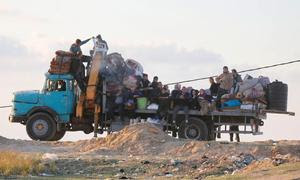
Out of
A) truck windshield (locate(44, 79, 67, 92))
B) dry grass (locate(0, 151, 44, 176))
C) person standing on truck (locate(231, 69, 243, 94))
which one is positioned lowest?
dry grass (locate(0, 151, 44, 176))

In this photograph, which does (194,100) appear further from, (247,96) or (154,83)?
(247,96)

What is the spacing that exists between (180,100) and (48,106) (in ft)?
15.9

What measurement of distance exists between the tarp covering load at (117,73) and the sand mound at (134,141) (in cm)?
242

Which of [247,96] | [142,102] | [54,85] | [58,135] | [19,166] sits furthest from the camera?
[58,135]

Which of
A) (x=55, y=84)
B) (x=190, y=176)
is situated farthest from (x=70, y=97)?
(x=190, y=176)

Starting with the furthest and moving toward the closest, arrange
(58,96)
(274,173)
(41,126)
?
(41,126)
(58,96)
(274,173)

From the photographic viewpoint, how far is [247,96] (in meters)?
30.2

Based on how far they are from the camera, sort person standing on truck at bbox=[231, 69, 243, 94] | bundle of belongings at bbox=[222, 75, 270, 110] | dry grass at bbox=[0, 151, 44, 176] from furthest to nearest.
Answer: person standing on truck at bbox=[231, 69, 243, 94] → bundle of belongings at bbox=[222, 75, 270, 110] → dry grass at bbox=[0, 151, 44, 176]

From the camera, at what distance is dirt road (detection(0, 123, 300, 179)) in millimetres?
20719

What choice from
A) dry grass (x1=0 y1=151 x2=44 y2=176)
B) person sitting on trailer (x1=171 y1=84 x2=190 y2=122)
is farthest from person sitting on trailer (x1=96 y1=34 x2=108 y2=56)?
dry grass (x1=0 y1=151 x2=44 y2=176)

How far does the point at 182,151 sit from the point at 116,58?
6610 mm

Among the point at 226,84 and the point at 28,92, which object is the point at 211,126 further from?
the point at 28,92

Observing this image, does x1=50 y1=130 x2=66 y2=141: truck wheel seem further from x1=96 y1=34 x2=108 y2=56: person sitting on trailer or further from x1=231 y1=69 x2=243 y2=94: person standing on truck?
x1=231 y1=69 x2=243 y2=94: person standing on truck

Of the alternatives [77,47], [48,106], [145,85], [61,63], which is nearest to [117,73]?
[145,85]
